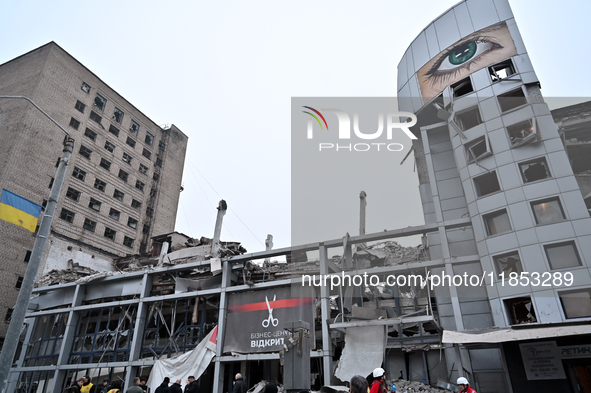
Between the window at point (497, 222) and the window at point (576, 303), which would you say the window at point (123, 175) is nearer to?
the window at point (497, 222)

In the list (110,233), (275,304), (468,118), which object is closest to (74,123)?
(110,233)

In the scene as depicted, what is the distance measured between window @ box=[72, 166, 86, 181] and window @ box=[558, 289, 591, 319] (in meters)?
45.0

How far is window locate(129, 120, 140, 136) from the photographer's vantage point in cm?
5338

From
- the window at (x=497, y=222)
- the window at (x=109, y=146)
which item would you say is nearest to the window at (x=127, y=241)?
the window at (x=109, y=146)

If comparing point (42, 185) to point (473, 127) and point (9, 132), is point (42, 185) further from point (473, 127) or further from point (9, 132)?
point (473, 127)

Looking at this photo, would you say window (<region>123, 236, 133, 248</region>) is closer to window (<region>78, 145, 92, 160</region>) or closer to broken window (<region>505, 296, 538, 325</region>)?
window (<region>78, 145, 92, 160</region>)

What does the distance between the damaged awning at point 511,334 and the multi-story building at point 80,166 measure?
3464cm

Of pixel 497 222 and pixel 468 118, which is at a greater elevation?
pixel 468 118

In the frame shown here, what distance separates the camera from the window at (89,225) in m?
43.0

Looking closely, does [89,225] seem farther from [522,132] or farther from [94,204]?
[522,132]

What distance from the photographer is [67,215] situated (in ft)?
136

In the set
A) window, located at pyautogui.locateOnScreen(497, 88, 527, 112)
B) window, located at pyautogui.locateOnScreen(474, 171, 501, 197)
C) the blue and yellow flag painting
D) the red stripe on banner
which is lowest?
the red stripe on banner

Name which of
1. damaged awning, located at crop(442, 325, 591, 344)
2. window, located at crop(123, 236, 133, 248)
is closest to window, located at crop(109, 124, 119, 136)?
window, located at crop(123, 236, 133, 248)

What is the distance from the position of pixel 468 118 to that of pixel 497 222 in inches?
267
